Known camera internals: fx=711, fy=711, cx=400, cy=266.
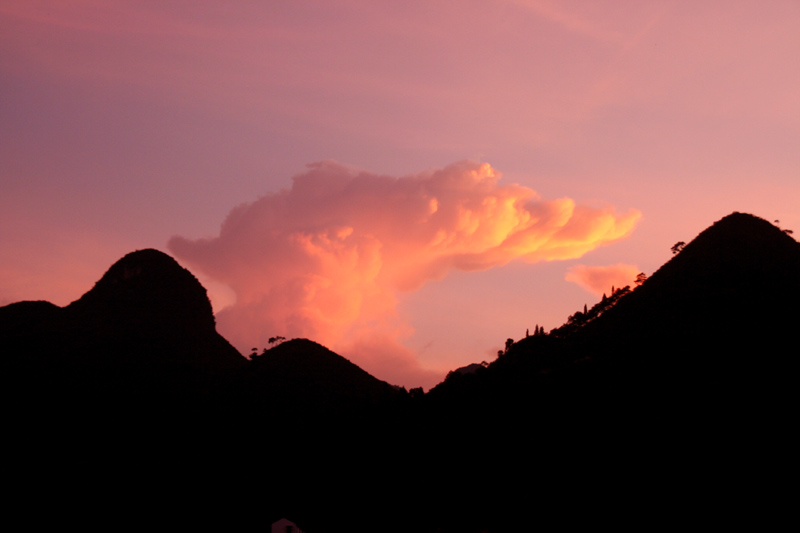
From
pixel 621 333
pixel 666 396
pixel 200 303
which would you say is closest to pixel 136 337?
pixel 200 303

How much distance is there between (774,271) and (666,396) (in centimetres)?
2296

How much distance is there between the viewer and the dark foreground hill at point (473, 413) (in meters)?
51.1

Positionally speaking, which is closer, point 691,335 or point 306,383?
point 691,335

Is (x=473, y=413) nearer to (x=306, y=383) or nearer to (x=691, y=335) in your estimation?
(x=691, y=335)

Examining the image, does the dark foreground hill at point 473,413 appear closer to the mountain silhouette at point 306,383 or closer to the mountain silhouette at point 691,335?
the mountain silhouette at point 691,335

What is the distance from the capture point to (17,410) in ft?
322

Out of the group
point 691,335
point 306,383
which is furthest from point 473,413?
point 306,383

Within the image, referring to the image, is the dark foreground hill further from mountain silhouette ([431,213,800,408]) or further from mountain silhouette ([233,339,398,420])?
mountain silhouette ([233,339,398,420])

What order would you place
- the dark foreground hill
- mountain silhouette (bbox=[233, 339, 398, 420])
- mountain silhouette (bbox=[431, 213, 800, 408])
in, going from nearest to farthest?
the dark foreground hill → mountain silhouette (bbox=[431, 213, 800, 408]) → mountain silhouette (bbox=[233, 339, 398, 420])

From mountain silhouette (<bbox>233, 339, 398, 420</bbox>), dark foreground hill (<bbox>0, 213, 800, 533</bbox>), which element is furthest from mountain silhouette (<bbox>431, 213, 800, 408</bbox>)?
mountain silhouette (<bbox>233, 339, 398, 420</bbox>)

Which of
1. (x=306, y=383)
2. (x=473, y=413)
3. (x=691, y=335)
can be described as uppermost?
(x=306, y=383)

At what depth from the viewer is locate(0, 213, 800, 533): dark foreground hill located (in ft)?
168

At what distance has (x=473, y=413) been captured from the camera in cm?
7281

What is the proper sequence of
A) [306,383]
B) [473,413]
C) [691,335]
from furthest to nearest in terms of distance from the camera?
1. [306,383]
2. [473,413]
3. [691,335]
